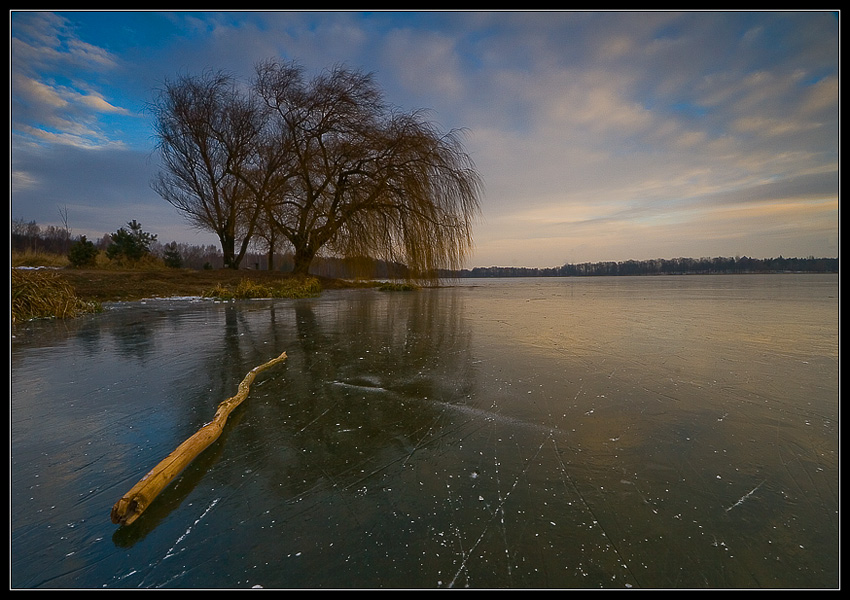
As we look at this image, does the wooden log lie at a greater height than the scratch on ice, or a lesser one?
greater

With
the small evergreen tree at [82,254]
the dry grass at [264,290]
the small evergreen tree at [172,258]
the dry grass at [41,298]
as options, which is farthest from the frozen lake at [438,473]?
the small evergreen tree at [172,258]

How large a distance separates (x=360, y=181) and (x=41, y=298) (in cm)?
946

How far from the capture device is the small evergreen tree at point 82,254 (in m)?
15.3

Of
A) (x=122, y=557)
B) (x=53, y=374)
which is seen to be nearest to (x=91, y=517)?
(x=122, y=557)

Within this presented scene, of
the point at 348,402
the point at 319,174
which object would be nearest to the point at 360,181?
the point at 319,174

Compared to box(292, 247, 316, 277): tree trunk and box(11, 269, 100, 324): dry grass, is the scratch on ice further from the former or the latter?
box(292, 247, 316, 277): tree trunk

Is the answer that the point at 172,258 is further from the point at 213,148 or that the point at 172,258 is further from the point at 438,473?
the point at 438,473

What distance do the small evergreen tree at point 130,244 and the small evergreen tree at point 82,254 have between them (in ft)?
4.76

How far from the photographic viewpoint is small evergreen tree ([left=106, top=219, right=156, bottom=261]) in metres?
17.7

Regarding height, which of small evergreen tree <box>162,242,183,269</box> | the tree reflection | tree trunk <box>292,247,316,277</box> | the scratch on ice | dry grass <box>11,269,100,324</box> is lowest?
the scratch on ice

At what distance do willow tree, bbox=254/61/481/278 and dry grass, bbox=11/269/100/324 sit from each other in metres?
7.52

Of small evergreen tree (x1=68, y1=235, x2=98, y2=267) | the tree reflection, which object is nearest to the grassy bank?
small evergreen tree (x1=68, y1=235, x2=98, y2=267)

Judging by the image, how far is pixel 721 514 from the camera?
142 cm

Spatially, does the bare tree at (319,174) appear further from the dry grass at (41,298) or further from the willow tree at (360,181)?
the dry grass at (41,298)
